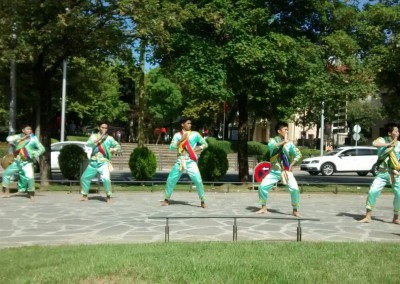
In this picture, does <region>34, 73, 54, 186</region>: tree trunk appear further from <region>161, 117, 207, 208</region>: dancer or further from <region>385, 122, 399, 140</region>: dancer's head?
<region>385, 122, 399, 140</region>: dancer's head

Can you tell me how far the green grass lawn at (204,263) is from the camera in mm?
5164

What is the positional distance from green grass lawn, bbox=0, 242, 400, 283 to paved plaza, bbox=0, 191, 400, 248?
1.24 meters

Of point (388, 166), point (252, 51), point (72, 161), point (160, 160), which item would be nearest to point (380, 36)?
point (252, 51)

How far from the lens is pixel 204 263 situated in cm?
564

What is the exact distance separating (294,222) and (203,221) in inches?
69.6

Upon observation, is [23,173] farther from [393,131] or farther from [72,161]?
[393,131]

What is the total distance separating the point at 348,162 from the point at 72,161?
702 inches

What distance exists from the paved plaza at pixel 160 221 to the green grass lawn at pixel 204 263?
1236mm

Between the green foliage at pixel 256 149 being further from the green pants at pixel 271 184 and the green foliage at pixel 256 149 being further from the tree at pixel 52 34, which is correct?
the green pants at pixel 271 184

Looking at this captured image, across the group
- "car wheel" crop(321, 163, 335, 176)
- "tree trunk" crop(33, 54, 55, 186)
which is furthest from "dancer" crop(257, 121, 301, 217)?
"car wheel" crop(321, 163, 335, 176)

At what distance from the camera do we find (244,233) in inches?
344

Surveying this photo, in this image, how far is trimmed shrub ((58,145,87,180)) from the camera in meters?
18.3

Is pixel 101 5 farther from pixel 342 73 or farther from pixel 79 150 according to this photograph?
pixel 342 73

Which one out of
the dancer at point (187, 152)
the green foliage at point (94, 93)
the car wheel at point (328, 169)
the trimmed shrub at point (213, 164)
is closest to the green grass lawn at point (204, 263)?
the dancer at point (187, 152)
